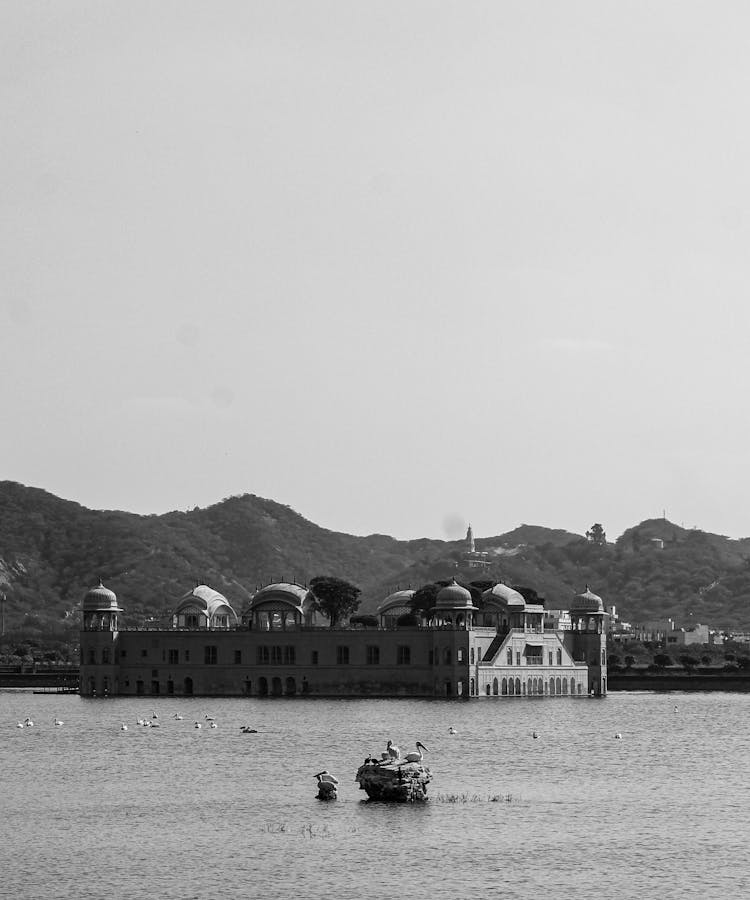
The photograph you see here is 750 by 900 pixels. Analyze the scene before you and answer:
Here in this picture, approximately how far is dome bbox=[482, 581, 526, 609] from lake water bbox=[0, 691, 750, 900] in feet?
145

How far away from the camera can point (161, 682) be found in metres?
160

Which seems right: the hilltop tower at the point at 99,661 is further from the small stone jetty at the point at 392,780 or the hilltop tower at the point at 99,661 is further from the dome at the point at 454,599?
the small stone jetty at the point at 392,780

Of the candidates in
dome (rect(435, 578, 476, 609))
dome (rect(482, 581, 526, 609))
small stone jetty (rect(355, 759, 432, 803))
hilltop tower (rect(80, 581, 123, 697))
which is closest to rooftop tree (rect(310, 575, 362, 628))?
dome (rect(482, 581, 526, 609))

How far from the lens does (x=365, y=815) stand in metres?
64.4

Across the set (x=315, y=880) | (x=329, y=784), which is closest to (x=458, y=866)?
(x=315, y=880)

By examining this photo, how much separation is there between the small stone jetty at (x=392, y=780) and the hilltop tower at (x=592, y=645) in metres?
99.0

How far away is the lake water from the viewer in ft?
176

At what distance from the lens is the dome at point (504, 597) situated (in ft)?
526

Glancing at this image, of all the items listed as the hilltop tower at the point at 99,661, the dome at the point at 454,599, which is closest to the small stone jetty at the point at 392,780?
the dome at the point at 454,599

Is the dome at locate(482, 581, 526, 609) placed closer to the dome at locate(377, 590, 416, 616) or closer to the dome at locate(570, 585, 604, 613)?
the dome at locate(570, 585, 604, 613)

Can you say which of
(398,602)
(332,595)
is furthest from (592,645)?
(332,595)

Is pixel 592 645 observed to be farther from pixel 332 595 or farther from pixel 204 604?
pixel 204 604

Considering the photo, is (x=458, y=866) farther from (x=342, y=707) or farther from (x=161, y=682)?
(x=161, y=682)

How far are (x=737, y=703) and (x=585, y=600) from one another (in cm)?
1607
